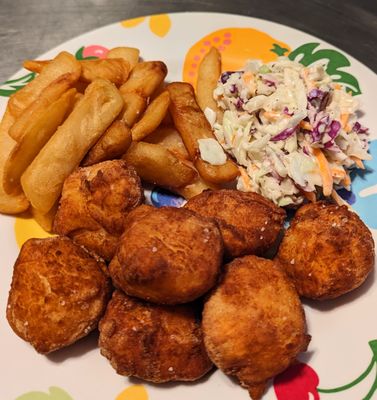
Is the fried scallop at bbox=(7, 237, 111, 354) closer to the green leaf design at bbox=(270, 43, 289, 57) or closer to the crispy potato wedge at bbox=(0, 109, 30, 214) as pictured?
the crispy potato wedge at bbox=(0, 109, 30, 214)

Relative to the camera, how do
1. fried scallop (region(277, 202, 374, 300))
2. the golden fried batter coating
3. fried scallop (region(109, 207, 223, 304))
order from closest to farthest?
1. fried scallop (region(109, 207, 223, 304))
2. fried scallop (region(277, 202, 374, 300))
3. the golden fried batter coating

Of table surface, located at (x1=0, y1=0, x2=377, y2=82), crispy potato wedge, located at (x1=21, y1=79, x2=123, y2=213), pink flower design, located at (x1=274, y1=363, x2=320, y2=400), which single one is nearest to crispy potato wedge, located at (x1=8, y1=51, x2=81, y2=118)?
crispy potato wedge, located at (x1=21, y1=79, x2=123, y2=213)

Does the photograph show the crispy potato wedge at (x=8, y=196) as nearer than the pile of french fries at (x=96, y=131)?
No

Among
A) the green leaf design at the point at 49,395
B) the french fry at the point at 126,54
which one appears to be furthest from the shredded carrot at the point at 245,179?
the green leaf design at the point at 49,395

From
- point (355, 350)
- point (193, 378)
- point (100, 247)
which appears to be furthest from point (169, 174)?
point (355, 350)

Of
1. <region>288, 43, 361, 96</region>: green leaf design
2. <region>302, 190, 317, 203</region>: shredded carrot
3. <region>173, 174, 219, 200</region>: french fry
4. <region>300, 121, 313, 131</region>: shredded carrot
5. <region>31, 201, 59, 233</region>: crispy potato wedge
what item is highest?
<region>288, 43, 361, 96</region>: green leaf design

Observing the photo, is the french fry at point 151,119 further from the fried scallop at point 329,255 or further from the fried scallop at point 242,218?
the fried scallop at point 329,255

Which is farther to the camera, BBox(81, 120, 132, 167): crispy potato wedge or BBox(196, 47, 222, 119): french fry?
BBox(196, 47, 222, 119): french fry
